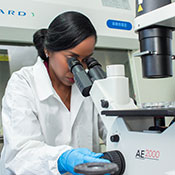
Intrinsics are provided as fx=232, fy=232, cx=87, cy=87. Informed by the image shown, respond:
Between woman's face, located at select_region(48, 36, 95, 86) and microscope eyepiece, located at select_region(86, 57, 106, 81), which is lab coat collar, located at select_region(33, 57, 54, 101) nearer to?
woman's face, located at select_region(48, 36, 95, 86)

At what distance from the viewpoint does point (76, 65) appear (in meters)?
1.03

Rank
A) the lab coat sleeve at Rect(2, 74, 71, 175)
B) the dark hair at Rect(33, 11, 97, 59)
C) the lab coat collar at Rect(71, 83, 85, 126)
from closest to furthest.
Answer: the lab coat sleeve at Rect(2, 74, 71, 175) → the dark hair at Rect(33, 11, 97, 59) → the lab coat collar at Rect(71, 83, 85, 126)

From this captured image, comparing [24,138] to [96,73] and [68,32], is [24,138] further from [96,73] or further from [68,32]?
[68,32]

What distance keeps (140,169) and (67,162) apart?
258 millimetres

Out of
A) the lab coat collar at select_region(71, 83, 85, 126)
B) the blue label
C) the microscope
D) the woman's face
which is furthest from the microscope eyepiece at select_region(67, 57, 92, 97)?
the blue label

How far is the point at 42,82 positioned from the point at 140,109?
0.72 meters

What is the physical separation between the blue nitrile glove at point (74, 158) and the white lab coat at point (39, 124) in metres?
0.03

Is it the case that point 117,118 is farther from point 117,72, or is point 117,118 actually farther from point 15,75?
point 15,75

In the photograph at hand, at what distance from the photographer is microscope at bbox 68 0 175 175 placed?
0.67 m

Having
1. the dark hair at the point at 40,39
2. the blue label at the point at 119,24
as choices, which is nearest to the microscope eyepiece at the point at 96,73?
the dark hair at the point at 40,39

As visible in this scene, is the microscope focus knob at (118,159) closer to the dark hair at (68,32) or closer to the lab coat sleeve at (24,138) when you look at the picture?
the lab coat sleeve at (24,138)

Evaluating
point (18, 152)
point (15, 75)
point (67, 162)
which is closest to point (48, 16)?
point (15, 75)

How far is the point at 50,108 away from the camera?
4.21 ft

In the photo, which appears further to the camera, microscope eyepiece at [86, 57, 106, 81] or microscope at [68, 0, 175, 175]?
microscope eyepiece at [86, 57, 106, 81]
